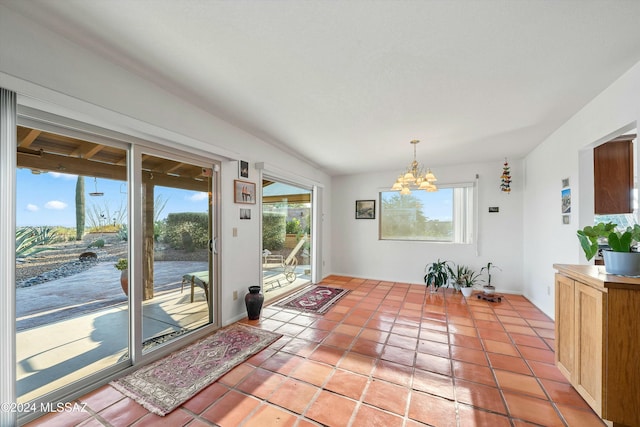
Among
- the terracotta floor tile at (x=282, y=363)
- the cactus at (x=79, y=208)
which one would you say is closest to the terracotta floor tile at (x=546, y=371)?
the terracotta floor tile at (x=282, y=363)

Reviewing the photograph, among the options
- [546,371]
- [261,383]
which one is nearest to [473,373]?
[546,371]

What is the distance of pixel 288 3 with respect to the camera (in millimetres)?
1294

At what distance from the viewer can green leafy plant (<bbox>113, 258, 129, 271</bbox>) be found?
203 centimetres

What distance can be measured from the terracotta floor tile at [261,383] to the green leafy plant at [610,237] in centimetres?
237

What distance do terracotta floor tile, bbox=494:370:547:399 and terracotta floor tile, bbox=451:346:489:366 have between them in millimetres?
165

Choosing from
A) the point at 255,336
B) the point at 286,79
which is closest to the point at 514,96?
the point at 286,79

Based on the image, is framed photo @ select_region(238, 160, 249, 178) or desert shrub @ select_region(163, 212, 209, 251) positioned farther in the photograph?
framed photo @ select_region(238, 160, 249, 178)

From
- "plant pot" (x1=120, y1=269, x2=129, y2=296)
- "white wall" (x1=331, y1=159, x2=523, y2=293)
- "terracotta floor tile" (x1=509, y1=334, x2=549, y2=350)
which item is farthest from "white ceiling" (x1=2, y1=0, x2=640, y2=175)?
"terracotta floor tile" (x1=509, y1=334, x2=549, y2=350)

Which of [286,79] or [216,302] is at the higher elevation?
[286,79]

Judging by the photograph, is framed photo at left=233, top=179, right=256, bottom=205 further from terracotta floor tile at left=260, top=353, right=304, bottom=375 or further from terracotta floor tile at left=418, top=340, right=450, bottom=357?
terracotta floor tile at left=418, top=340, right=450, bottom=357

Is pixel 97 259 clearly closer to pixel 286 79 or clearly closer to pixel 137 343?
pixel 137 343

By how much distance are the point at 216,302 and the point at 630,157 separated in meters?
4.73

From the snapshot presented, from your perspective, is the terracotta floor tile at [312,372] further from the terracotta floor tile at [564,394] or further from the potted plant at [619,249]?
the potted plant at [619,249]

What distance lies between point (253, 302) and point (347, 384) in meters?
1.56
